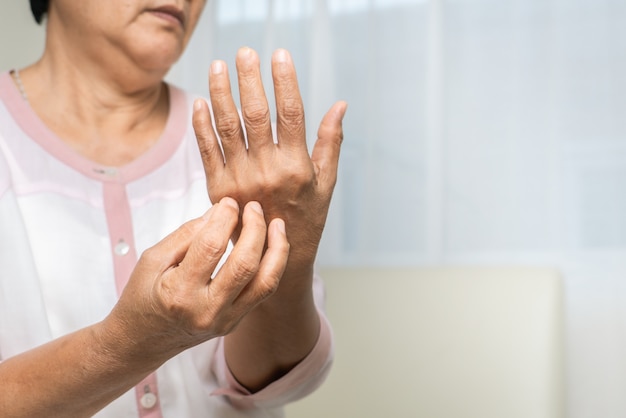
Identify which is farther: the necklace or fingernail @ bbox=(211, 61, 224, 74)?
the necklace

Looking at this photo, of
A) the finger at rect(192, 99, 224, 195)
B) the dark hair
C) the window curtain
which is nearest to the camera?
the finger at rect(192, 99, 224, 195)

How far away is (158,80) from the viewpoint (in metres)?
1.14

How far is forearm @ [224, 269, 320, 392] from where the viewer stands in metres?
0.91

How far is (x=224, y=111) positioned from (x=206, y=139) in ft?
0.13

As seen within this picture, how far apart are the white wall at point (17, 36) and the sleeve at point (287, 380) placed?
1287mm

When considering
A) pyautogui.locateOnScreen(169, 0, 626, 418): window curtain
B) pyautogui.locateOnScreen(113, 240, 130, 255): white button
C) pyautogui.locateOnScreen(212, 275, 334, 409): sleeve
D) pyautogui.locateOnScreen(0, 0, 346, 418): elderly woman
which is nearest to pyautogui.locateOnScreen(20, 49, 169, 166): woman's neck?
pyautogui.locateOnScreen(0, 0, 346, 418): elderly woman

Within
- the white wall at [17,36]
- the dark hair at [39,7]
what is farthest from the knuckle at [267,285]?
the white wall at [17,36]

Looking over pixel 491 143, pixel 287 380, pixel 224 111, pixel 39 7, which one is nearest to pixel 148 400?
pixel 287 380

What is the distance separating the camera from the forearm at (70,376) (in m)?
0.75

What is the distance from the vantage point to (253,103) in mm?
720

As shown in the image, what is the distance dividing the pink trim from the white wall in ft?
3.23

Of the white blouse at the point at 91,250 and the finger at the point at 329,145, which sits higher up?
the finger at the point at 329,145

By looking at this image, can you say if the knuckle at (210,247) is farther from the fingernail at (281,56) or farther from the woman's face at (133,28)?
the woman's face at (133,28)

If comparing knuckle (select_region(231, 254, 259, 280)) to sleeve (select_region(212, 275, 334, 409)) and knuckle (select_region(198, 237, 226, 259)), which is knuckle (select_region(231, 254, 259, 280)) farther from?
sleeve (select_region(212, 275, 334, 409))
